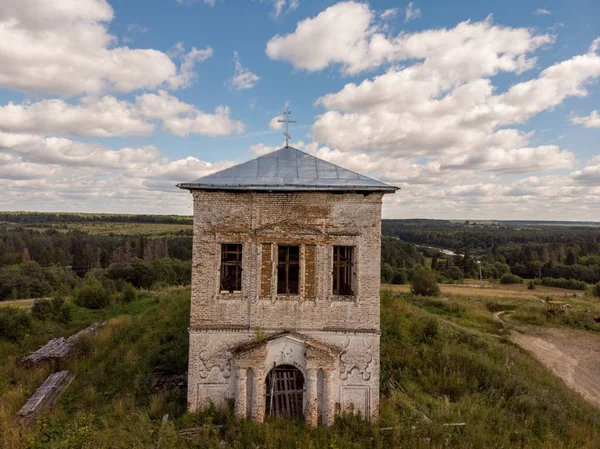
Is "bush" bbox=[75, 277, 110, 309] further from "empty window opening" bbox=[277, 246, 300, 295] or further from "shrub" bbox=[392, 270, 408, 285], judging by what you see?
"shrub" bbox=[392, 270, 408, 285]

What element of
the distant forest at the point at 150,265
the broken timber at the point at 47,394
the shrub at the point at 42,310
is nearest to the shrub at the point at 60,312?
the shrub at the point at 42,310

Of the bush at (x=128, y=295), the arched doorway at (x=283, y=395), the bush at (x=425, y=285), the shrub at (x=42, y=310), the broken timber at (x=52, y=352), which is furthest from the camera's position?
the bush at (x=425, y=285)

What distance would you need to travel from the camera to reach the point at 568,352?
2048cm

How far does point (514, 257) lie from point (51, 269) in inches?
3149

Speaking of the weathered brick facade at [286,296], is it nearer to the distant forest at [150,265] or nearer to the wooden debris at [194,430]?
the wooden debris at [194,430]

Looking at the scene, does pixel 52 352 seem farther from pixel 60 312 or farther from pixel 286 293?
pixel 286 293

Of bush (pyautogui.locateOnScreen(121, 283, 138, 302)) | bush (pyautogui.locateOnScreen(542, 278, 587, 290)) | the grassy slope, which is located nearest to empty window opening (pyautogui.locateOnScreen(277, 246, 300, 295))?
the grassy slope

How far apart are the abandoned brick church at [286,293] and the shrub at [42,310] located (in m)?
17.0

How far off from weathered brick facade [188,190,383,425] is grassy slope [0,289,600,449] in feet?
3.55

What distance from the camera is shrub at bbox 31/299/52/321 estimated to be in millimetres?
20906

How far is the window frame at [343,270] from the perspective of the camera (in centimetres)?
980

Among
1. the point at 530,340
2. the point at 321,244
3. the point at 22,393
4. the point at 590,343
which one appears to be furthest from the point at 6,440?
the point at 590,343

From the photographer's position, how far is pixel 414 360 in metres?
13.5

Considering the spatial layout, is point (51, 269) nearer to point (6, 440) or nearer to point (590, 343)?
point (6, 440)
